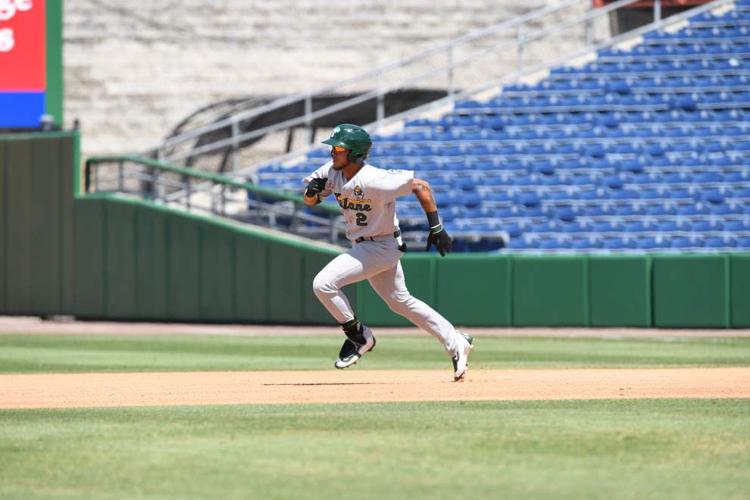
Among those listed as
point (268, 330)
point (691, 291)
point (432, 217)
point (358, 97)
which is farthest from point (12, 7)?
point (432, 217)

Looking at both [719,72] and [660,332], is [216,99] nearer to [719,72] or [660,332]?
[719,72]

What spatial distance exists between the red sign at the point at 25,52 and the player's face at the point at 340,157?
466 inches

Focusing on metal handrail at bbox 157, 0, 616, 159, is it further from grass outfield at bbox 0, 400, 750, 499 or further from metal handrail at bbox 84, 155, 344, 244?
grass outfield at bbox 0, 400, 750, 499

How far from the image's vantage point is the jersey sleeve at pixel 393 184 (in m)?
8.91

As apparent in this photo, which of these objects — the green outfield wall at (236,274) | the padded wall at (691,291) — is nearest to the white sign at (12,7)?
the green outfield wall at (236,274)

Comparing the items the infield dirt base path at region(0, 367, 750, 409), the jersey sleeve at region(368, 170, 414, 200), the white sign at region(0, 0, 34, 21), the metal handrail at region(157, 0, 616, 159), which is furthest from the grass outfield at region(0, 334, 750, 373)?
the metal handrail at region(157, 0, 616, 159)

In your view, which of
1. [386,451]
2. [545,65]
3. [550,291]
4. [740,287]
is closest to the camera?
[386,451]

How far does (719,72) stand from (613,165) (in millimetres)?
3293

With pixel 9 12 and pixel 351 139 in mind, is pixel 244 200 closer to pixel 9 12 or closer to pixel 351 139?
pixel 9 12

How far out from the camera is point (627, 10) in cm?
2673

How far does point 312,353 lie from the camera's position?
14164 mm

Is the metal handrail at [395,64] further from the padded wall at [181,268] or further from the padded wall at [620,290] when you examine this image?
Result: the padded wall at [620,290]

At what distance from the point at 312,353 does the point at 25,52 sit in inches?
319

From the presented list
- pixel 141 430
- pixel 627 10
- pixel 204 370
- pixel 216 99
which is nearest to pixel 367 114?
pixel 216 99
